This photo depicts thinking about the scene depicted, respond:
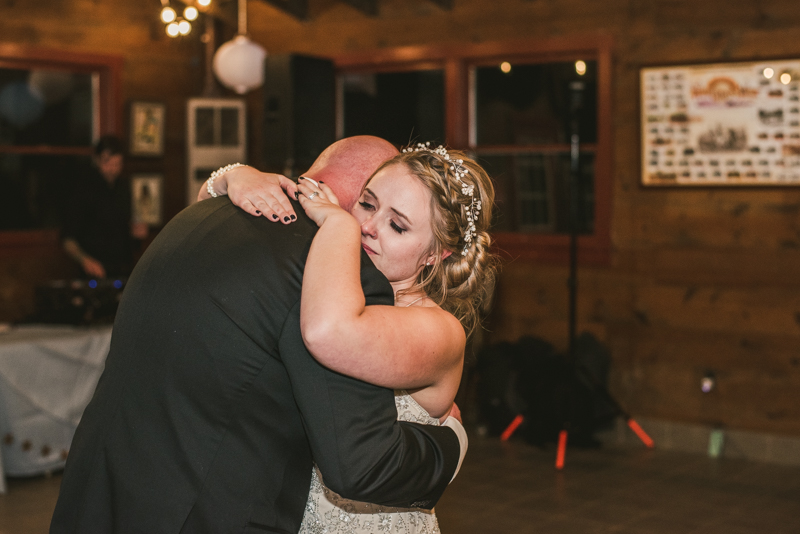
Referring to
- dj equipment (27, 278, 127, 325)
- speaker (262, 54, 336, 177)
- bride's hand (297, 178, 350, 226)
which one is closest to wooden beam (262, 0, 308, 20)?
speaker (262, 54, 336, 177)

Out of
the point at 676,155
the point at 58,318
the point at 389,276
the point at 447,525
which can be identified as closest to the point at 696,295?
→ the point at 676,155

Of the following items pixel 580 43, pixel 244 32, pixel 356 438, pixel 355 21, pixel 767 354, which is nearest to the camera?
pixel 356 438

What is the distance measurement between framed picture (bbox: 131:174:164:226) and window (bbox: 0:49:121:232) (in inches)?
16.7

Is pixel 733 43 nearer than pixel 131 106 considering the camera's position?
Yes

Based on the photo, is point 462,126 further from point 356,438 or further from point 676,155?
point 356,438

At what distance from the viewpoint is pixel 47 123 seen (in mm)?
6414

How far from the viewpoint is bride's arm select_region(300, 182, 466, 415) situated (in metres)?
1.18

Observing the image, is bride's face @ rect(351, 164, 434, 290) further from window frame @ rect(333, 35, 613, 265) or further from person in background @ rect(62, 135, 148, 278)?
person in background @ rect(62, 135, 148, 278)

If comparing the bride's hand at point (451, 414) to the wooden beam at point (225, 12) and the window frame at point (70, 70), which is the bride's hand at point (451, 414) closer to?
the window frame at point (70, 70)

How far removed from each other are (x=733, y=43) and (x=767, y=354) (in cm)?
185

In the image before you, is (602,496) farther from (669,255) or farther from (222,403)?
(222,403)

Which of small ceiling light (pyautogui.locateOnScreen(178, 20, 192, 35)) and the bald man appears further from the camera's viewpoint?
small ceiling light (pyautogui.locateOnScreen(178, 20, 192, 35))

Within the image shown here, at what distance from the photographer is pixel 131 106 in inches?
265

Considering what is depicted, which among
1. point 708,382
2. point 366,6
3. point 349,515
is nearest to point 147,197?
point 366,6
